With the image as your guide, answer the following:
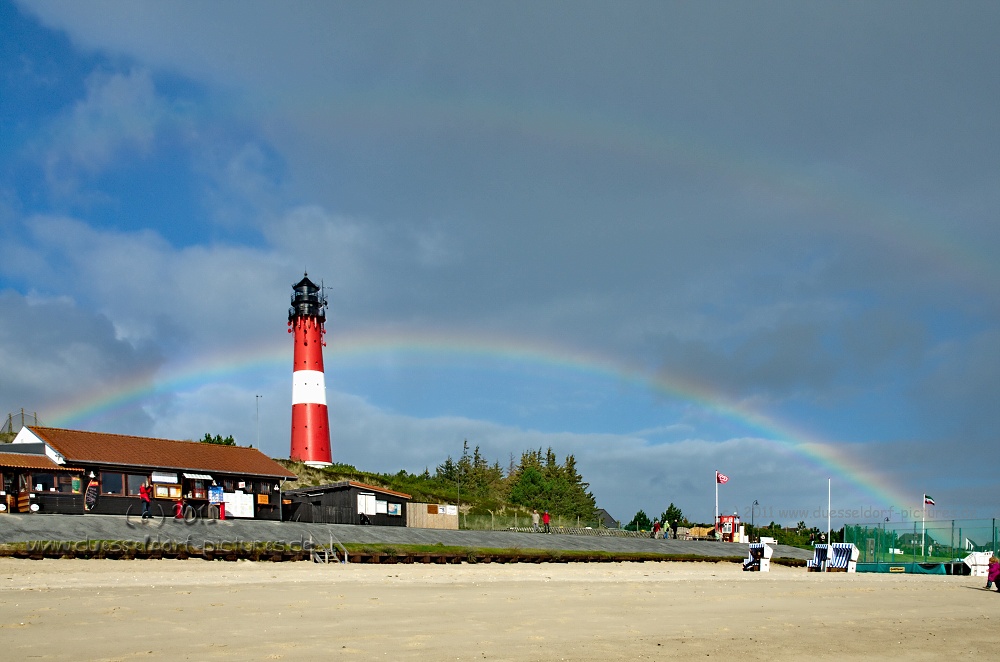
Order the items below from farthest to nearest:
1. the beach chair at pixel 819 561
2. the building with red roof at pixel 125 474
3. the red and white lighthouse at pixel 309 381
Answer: the red and white lighthouse at pixel 309 381
the building with red roof at pixel 125 474
the beach chair at pixel 819 561

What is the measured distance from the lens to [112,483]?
51.1 meters

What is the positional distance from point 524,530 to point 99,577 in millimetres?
46063

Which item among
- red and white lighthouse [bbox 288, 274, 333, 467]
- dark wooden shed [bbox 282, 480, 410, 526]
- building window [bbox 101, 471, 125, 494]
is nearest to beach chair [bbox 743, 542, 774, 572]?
dark wooden shed [bbox 282, 480, 410, 526]

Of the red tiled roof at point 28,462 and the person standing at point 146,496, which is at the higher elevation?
the red tiled roof at point 28,462

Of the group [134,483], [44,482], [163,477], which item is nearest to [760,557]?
[163,477]

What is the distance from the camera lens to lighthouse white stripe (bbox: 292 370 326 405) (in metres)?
86.8

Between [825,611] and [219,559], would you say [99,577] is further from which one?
[825,611]

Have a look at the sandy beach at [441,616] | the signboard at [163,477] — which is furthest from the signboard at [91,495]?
the sandy beach at [441,616]

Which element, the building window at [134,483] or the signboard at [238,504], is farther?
the signboard at [238,504]

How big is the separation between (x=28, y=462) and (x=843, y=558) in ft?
130

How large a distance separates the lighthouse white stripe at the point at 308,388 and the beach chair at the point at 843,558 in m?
52.2

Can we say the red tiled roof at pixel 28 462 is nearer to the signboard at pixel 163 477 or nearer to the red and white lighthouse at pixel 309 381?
the signboard at pixel 163 477

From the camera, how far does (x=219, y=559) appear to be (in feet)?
108

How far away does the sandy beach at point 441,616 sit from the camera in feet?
48.3
